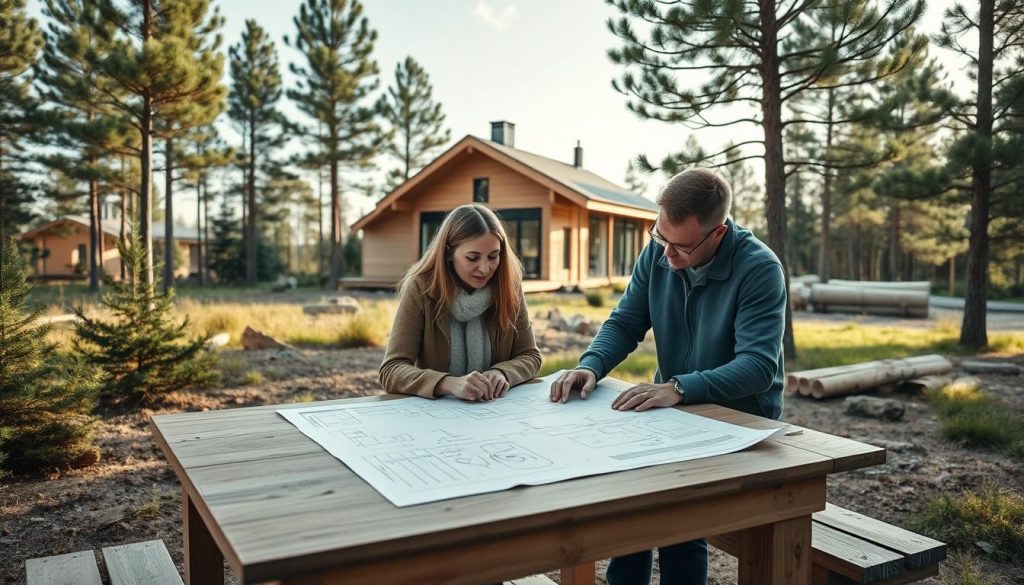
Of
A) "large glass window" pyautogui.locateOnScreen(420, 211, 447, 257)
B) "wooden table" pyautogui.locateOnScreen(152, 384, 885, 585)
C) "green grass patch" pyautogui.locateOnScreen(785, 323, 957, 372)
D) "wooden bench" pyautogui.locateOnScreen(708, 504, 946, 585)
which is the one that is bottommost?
"green grass patch" pyautogui.locateOnScreen(785, 323, 957, 372)

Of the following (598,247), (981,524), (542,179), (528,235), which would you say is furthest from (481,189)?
(981,524)

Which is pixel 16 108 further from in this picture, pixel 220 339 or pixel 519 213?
pixel 220 339

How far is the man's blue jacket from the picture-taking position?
7.32ft

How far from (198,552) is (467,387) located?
0.87 meters

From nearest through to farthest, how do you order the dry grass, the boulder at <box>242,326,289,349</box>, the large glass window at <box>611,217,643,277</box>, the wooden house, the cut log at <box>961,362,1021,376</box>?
1. the cut log at <box>961,362,1021,376</box>
2. the boulder at <box>242,326,289,349</box>
3. the dry grass
4. the wooden house
5. the large glass window at <box>611,217,643,277</box>

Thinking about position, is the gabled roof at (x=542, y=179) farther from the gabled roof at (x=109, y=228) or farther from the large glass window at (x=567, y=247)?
the gabled roof at (x=109, y=228)

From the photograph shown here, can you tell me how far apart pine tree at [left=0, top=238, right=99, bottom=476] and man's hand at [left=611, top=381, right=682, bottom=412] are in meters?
3.33

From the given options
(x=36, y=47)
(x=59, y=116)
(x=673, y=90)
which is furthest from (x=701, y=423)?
(x=36, y=47)

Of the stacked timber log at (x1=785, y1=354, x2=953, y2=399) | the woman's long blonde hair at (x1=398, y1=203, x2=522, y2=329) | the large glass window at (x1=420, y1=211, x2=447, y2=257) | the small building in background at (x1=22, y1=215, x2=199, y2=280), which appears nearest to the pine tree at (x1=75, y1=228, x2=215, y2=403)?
the woman's long blonde hair at (x1=398, y1=203, x2=522, y2=329)

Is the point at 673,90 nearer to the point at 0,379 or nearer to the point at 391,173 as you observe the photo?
the point at 0,379

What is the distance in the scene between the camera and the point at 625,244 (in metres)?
25.9

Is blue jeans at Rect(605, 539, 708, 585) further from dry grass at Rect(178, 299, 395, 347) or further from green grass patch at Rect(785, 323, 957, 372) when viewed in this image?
dry grass at Rect(178, 299, 395, 347)

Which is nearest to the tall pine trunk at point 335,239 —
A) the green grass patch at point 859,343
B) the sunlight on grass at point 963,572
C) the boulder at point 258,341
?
the green grass patch at point 859,343

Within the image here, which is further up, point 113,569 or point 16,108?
point 16,108
